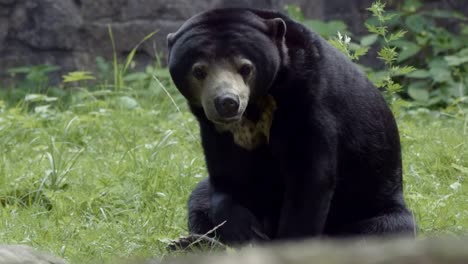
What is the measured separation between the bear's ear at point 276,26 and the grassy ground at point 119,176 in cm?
113

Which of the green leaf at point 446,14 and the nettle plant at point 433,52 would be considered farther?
the green leaf at point 446,14

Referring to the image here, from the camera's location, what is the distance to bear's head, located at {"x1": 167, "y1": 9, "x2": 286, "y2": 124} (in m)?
3.95

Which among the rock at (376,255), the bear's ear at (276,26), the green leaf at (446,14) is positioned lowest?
the green leaf at (446,14)

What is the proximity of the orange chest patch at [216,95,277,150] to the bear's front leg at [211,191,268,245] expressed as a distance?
303 mm

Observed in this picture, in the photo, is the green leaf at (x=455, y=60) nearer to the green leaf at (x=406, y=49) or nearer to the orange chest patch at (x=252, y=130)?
the green leaf at (x=406, y=49)

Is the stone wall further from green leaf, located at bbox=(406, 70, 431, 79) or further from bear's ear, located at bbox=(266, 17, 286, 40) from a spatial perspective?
bear's ear, located at bbox=(266, 17, 286, 40)

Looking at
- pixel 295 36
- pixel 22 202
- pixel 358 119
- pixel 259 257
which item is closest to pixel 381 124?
pixel 358 119

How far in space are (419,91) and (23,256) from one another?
7.00 meters

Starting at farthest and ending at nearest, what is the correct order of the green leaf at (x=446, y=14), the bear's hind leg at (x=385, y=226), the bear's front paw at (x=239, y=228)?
the green leaf at (x=446, y=14), the bear's hind leg at (x=385, y=226), the bear's front paw at (x=239, y=228)

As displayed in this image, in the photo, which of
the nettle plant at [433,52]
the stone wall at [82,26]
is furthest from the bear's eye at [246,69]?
the stone wall at [82,26]

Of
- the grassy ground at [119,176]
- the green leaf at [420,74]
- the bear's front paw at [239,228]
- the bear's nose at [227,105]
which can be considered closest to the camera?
the bear's nose at [227,105]

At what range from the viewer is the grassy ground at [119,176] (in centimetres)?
468

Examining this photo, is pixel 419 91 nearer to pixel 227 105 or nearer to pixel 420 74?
pixel 420 74

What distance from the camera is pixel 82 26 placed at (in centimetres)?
962
